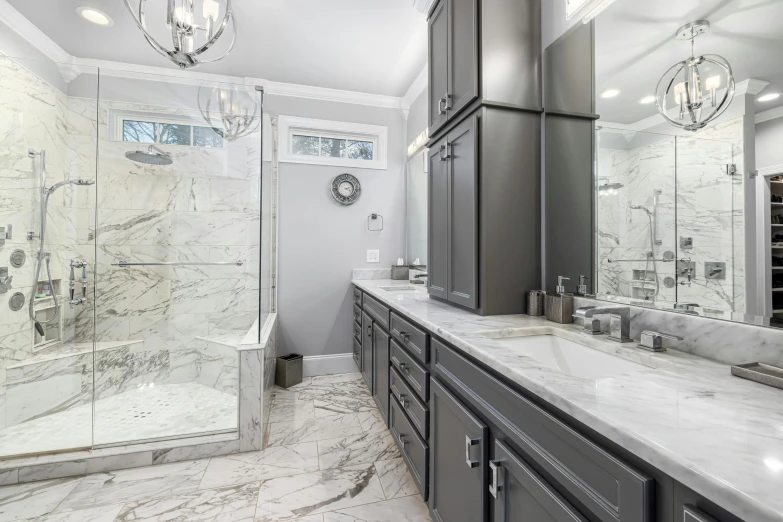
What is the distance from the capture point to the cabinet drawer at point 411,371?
1429mm

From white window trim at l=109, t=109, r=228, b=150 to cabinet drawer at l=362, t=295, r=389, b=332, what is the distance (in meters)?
1.86

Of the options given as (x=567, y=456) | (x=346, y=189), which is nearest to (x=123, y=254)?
(x=346, y=189)

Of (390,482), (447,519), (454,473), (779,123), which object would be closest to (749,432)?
(779,123)

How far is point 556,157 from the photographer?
1582 millimetres

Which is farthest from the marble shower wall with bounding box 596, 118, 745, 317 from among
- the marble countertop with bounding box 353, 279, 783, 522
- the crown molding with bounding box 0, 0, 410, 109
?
the crown molding with bounding box 0, 0, 410, 109

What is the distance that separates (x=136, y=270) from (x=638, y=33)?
350 cm

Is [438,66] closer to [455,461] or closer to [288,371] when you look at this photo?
[455,461]

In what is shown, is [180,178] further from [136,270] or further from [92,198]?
[136,270]

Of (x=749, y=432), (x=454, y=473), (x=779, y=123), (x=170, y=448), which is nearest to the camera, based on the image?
(x=749, y=432)

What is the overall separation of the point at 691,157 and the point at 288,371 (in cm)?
301

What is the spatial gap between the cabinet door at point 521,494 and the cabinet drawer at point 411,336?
0.53m

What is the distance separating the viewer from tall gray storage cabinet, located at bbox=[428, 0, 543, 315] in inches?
61.1

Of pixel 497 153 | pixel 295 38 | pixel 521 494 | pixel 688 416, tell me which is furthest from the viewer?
pixel 295 38

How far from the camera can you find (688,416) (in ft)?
1.87
